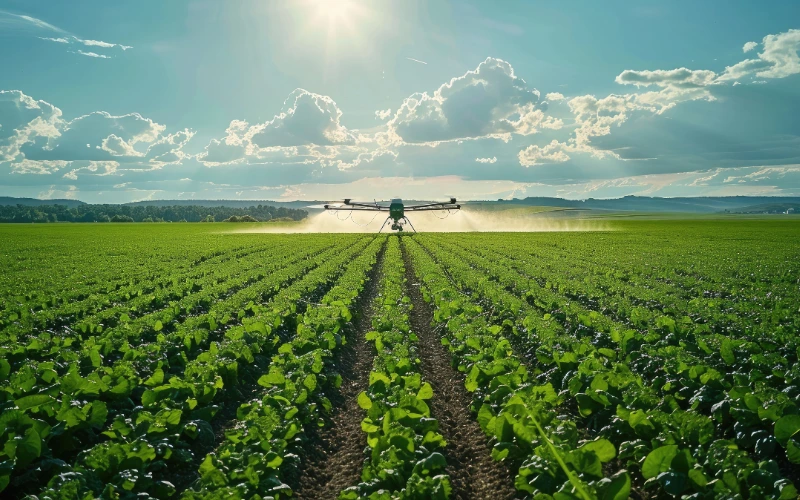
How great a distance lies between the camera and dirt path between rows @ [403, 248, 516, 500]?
6.34m

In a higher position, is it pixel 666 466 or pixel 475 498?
pixel 666 466

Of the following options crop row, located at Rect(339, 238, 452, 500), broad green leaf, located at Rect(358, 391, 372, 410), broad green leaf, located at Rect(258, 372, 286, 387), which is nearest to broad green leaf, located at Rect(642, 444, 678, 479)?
crop row, located at Rect(339, 238, 452, 500)

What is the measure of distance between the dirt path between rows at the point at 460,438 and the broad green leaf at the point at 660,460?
5.14 feet

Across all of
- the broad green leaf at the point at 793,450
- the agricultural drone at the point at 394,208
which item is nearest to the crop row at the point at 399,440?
the broad green leaf at the point at 793,450

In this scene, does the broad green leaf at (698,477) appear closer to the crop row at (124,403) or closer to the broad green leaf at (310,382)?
the crop row at (124,403)

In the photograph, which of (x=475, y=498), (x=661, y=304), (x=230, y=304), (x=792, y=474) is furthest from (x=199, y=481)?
(x=661, y=304)

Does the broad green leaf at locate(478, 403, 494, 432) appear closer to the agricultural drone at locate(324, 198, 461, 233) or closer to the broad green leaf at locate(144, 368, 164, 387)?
the broad green leaf at locate(144, 368, 164, 387)

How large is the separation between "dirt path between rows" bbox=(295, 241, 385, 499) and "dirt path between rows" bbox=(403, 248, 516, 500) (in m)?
1.23

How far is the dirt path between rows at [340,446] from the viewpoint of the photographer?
6609mm

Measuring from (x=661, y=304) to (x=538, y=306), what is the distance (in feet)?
12.4

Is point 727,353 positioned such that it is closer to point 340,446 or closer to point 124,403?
point 340,446

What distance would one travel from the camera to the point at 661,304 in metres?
16.8

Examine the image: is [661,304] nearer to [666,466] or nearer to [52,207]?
[666,466]

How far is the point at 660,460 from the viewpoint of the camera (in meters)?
5.27
